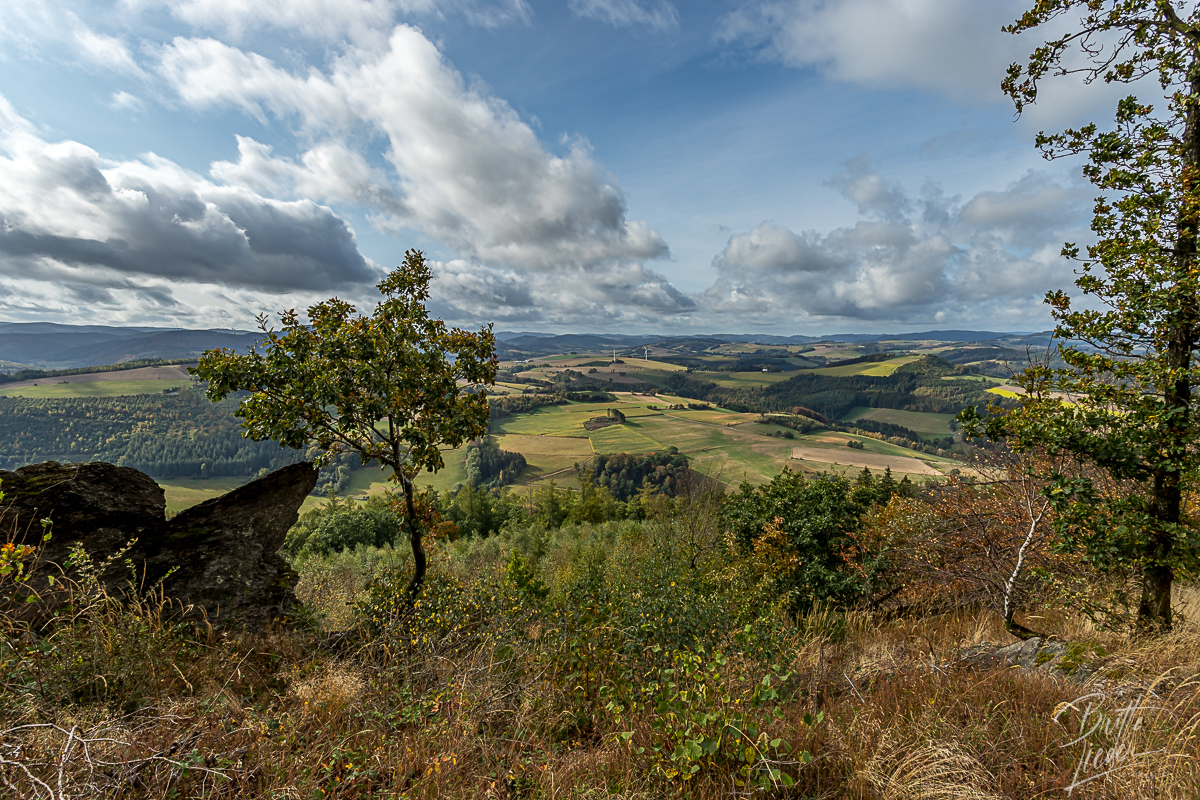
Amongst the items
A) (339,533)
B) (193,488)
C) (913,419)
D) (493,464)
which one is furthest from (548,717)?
(913,419)

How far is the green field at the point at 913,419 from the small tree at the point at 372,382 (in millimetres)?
163649

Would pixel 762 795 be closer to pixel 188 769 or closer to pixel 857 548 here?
pixel 188 769

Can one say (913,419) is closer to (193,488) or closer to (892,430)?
(892,430)

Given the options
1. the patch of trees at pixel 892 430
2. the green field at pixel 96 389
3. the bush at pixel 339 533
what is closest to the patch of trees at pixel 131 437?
the green field at pixel 96 389

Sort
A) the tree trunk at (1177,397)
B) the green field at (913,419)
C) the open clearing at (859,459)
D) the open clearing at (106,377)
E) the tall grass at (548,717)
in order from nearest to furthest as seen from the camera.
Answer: the tall grass at (548,717)
the tree trunk at (1177,397)
the open clearing at (859,459)
the green field at (913,419)
the open clearing at (106,377)

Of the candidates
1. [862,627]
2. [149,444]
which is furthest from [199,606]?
→ [149,444]

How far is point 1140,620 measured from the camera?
6297 millimetres

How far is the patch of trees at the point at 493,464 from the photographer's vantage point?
108500mm

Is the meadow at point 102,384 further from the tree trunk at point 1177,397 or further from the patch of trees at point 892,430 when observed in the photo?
the patch of trees at point 892,430

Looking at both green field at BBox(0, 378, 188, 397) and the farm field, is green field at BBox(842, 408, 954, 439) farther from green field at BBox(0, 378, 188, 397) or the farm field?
green field at BBox(0, 378, 188, 397)

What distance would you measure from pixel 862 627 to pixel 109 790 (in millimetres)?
12405

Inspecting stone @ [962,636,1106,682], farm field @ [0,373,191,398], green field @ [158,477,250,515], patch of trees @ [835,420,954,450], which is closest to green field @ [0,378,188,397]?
farm field @ [0,373,191,398]

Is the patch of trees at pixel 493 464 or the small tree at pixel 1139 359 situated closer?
the small tree at pixel 1139 359

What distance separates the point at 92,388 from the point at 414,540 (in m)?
237
